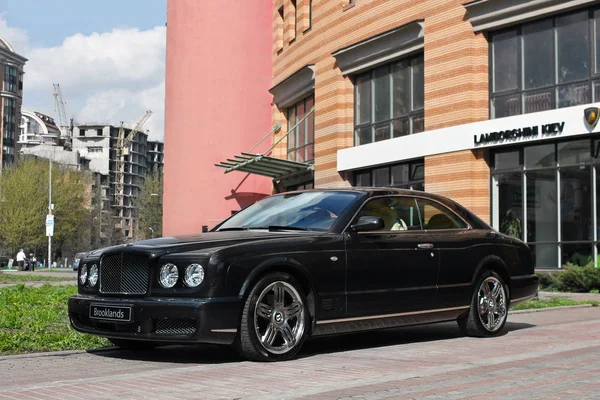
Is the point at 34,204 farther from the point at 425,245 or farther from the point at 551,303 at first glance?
the point at 425,245

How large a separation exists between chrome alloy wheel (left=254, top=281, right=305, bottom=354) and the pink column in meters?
30.4

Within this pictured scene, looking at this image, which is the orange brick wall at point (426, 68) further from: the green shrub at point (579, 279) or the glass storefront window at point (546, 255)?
the green shrub at point (579, 279)

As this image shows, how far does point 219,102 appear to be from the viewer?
38188 millimetres

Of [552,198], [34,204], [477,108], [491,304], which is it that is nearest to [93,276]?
[491,304]

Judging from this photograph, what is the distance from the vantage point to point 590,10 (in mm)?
21359

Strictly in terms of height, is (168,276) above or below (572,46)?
below

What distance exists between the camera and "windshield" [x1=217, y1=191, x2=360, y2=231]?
8.55 meters

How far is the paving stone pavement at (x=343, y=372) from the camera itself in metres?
5.90

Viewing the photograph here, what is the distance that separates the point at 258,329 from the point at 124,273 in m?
1.28

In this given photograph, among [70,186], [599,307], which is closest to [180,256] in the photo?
[599,307]

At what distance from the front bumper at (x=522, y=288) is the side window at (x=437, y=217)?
96 cm

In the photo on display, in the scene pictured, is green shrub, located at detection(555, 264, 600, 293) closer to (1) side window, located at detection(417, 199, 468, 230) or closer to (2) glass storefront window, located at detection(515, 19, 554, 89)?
(2) glass storefront window, located at detection(515, 19, 554, 89)

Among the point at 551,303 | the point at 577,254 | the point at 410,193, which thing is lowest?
the point at 551,303

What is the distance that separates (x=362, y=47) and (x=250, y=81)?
35.3 feet
